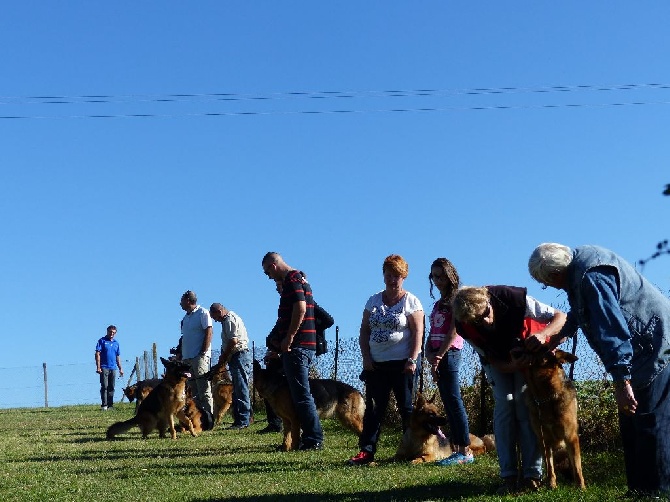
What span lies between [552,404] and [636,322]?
98cm

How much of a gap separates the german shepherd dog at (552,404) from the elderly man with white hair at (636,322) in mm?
616

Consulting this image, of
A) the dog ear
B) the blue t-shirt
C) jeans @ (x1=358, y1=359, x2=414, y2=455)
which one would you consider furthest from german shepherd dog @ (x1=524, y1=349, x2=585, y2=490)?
the blue t-shirt

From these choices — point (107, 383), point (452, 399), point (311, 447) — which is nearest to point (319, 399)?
point (311, 447)

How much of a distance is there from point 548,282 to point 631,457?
1.15 meters

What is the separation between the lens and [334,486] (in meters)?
A: 7.51

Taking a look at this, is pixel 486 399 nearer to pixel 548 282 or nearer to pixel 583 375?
pixel 583 375

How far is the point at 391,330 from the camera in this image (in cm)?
886

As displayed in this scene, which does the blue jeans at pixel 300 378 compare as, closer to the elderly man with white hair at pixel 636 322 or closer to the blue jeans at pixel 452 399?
the blue jeans at pixel 452 399

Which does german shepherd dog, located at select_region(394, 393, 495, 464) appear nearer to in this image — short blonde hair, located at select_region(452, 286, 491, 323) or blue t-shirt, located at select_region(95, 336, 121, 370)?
short blonde hair, located at select_region(452, 286, 491, 323)

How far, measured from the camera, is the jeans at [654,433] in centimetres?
546

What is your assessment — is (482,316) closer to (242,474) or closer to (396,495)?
(396,495)

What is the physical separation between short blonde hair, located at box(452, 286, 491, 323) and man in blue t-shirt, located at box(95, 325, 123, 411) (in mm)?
17960

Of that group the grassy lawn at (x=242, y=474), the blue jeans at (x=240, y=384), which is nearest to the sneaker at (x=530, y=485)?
the grassy lawn at (x=242, y=474)

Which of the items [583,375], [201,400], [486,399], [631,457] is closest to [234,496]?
[631,457]
